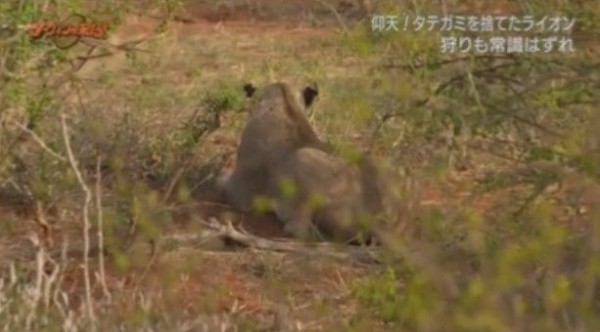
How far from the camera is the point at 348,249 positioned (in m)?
6.39

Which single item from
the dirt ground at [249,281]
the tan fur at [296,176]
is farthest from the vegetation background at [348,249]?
the tan fur at [296,176]

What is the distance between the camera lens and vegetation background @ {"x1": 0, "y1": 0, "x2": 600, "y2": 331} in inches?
139

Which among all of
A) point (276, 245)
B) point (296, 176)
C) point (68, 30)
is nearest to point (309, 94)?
point (296, 176)

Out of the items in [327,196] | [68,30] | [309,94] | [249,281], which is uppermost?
[68,30]

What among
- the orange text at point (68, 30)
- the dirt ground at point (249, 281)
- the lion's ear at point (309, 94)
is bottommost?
the dirt ground at point (249, 281)

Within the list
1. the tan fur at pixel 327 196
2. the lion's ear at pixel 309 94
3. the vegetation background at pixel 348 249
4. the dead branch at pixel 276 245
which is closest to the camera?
the vegetation background at pixel 348 249

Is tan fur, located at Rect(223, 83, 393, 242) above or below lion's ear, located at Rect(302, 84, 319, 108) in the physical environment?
below

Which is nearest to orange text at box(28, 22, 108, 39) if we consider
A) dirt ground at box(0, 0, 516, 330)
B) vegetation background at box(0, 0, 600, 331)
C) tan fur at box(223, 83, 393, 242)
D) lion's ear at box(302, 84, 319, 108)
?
vegetation background at box(0, 0, 600, 331)

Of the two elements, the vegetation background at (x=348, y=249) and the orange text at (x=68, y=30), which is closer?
the vegetation background at (x=348, y=249)

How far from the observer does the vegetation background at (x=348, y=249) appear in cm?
353

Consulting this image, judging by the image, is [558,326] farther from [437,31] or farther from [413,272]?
[437,31]

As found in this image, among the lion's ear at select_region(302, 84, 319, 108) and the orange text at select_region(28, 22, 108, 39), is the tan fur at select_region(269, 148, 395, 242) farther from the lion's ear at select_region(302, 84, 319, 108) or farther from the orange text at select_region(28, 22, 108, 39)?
the orange text at select_region(28, 22, 108, 39)

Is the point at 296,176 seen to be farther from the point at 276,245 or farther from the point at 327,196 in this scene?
the point at 276,245

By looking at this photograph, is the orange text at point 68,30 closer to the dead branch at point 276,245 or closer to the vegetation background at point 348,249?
the vegetation background at point 348,249
